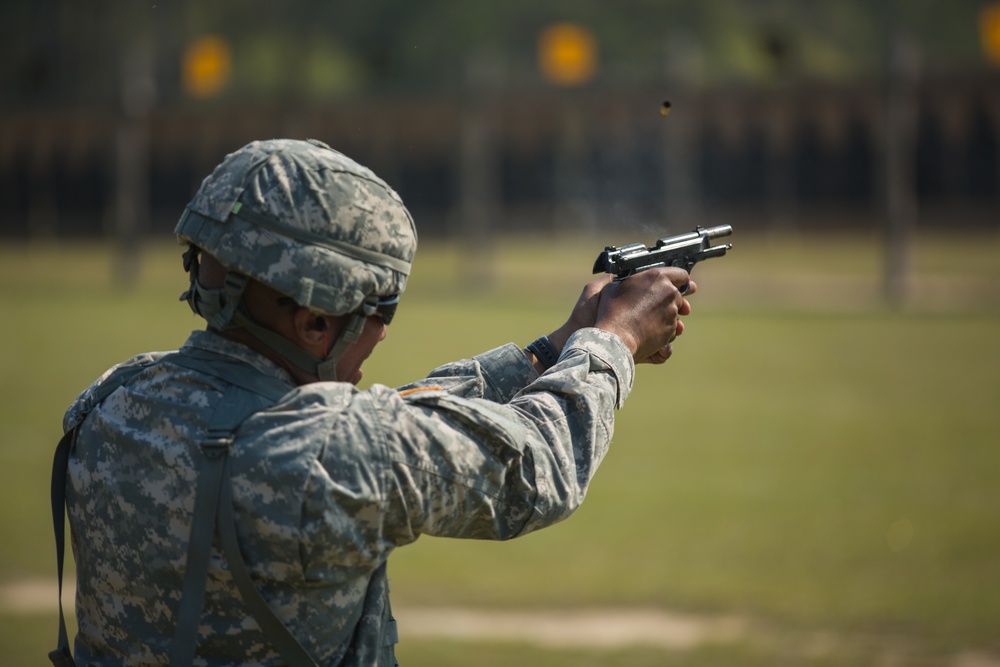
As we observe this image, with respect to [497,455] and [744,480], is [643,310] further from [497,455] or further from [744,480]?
[744,480]

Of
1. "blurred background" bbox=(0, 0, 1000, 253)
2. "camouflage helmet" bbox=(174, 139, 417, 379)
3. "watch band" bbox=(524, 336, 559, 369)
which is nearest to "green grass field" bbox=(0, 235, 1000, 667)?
"watch band" bbox=(524, 336, 559, 369)

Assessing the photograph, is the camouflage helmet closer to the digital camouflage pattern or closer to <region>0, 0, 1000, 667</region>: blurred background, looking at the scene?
the digital camouflage pattern

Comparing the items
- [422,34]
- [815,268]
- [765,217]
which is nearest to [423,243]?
[765,217]

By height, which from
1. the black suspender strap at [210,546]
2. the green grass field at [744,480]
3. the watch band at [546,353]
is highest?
the watch band at [546,353]

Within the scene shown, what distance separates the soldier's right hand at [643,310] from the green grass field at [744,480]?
3160 millimetres

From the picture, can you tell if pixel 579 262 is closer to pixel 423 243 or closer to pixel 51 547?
pixel 423 243

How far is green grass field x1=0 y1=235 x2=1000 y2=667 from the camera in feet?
17.8

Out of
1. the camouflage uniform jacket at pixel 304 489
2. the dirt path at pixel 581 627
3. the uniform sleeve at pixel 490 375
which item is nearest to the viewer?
the camouflage uniform jacket at pixel 304 489

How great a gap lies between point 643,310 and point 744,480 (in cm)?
641

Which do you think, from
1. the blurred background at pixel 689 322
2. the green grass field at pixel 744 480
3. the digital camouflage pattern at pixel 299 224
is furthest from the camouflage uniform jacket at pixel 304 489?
the green grass field at pixel 744 480

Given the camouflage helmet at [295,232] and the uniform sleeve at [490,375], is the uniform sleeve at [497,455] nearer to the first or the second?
the camouflage helmet at [295,232]

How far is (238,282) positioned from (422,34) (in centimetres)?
7112

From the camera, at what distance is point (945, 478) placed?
7.96 meters

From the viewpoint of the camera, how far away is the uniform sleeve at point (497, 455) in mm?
1646
